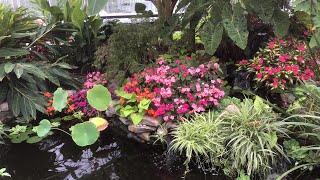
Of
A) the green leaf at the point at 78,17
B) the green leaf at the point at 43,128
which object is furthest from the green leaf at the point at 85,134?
the green leaf at the point at 78,17

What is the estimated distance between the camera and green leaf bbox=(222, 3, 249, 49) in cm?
350

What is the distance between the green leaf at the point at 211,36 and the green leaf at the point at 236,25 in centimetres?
10

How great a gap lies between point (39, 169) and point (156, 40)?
6.98 ft

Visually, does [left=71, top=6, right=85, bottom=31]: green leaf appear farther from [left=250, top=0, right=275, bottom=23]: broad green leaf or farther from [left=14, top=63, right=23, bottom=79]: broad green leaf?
[left=250, top=0, right=275, bottom=23]: broad green leaf

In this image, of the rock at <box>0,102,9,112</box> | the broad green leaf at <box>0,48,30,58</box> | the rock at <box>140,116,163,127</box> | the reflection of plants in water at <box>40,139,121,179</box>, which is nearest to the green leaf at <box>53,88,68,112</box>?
the reflection of plants in water at <box>40,139,121,179</box>

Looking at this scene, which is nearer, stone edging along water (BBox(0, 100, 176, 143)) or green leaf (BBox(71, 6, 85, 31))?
stone edging along water (BBox(0, 100, 176, 143))

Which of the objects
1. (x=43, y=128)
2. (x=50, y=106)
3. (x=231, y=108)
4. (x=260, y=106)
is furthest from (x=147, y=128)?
(x=50, y=106)

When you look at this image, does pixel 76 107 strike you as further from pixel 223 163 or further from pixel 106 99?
pixel 223 163

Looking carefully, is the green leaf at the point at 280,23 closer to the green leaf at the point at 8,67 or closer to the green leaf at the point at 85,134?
the green leaf at the point at 85,134

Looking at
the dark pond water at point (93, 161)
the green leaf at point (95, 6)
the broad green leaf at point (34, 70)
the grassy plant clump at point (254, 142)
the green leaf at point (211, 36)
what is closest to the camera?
the green leaf at point (95, 6)

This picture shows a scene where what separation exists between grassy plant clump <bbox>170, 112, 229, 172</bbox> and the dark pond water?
180mm

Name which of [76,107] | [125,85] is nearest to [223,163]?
[125,85]

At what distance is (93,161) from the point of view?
129 inches

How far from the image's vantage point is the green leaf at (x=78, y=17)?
441 centimetres
